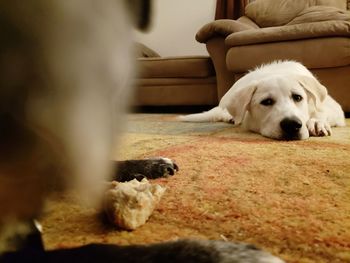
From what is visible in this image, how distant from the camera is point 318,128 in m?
1.96

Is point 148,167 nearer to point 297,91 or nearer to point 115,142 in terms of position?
point 115,142

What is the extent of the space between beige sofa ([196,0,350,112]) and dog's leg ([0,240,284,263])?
2.45 m

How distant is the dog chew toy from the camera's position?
2.37 ft

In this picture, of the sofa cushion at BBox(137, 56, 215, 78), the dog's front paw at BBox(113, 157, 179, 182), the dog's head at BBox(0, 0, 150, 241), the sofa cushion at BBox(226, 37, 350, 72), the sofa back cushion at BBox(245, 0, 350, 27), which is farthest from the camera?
the sofa back cushion at BBox(245, 0, 350, 27)

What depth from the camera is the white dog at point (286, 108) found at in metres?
1.91

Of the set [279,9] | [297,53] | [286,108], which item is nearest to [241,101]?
[286,108]

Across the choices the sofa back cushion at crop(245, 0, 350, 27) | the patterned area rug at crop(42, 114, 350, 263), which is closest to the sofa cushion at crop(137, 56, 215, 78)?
the sofa back cushion at crop(245, 0, 350, 27)

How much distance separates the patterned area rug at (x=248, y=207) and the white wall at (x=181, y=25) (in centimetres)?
387

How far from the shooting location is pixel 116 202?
29.3 inches

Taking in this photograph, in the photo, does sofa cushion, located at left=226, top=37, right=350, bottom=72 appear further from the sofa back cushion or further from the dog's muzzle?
the sofa back cushion

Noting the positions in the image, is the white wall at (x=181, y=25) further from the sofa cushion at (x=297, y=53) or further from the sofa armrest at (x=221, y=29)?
the sofa cushion at (x=297, y=53)

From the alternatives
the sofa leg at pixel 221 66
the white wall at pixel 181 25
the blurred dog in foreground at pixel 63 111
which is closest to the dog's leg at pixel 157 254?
the blurred dog in foreground at pixel 63 111

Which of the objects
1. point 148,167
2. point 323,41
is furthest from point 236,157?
point 323,41

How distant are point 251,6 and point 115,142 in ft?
13.6
